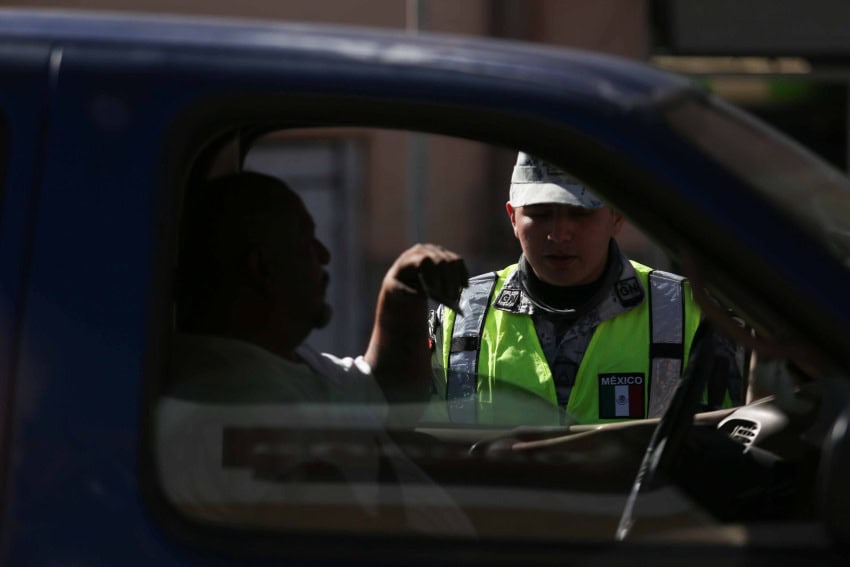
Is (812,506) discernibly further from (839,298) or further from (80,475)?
(80,475)

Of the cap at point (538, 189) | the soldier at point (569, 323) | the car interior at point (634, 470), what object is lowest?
the car interior at point (634, 470)

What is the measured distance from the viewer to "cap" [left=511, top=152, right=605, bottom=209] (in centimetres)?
226

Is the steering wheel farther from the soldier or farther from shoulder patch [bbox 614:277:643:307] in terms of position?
shoulder patch [bbox 614:277:643:307]

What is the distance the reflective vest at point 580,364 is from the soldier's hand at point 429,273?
0.34ft

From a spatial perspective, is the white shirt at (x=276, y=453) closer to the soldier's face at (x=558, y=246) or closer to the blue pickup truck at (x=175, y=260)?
the blue pickup truck at (x=175, y=260)

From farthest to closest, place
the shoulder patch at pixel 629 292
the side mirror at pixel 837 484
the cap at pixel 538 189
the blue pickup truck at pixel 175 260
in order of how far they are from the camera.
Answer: the shoulder patch at pixel 629 292 < the cap at pixel 538 189 < the blue pickup truck at pixel 175 260 < the side mirror at pixel 837 484

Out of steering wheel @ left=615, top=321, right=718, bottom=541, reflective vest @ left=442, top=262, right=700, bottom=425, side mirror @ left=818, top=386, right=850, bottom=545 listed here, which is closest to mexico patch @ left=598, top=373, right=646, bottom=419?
reflective vest @ left=442, top=262, right=700, bottom=425

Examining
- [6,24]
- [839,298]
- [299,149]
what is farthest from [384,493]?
[299,149]

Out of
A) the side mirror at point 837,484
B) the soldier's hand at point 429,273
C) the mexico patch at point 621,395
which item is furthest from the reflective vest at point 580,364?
the side mirror at point 837,484

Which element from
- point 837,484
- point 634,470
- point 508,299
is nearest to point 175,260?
point 634,470

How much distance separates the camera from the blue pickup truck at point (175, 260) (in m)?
1.63

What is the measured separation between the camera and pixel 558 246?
10.5ft

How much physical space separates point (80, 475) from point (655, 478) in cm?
73

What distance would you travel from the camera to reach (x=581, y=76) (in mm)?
1696
